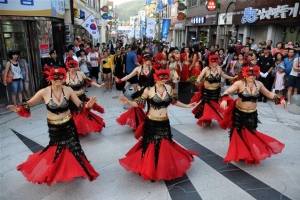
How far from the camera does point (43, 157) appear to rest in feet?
12.7

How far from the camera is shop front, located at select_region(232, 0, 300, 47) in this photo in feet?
39.7

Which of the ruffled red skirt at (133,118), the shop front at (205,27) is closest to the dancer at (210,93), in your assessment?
the ruffled red skirt at (133,118)

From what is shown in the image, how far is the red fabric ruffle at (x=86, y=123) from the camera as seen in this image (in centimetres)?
572

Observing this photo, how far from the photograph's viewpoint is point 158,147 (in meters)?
4.07

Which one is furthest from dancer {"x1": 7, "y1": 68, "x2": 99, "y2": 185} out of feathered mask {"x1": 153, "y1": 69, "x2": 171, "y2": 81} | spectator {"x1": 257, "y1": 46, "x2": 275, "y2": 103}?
spectator {"x1": 257, "y1": 46, "x2": 275, "y2": 103}

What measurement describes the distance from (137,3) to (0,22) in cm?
16870

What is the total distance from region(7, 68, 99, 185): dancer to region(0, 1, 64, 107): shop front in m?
5.32

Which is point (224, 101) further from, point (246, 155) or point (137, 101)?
point (137, 101)

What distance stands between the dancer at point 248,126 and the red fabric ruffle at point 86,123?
2831 mm

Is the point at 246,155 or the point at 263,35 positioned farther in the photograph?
the point at 263,35

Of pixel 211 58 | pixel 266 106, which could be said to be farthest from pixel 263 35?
pixel 211 58

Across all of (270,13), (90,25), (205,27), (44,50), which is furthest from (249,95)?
(205,27)

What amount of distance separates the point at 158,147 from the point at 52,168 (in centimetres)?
155

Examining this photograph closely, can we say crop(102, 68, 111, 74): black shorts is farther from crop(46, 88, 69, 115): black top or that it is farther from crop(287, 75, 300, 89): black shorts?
crop(46, 88, 69, 115): black top
